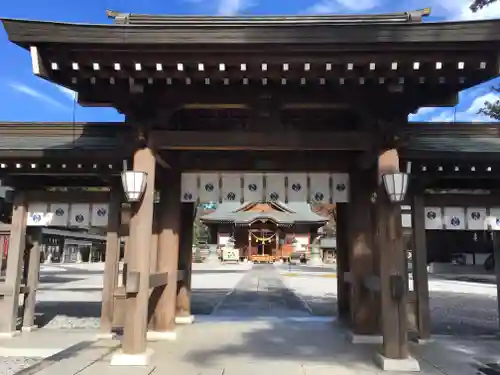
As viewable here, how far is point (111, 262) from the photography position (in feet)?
24.8

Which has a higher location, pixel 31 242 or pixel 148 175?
pixel 148 175

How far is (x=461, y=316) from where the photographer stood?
1096 cm

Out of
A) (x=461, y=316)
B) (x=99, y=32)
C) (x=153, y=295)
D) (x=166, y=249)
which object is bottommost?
(x=461, y=316)

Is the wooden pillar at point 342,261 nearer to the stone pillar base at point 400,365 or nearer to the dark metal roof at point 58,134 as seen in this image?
the stone pillar base at point 400,365

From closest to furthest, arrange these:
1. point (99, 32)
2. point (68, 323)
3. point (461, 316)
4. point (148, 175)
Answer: point (99, 32) < point (148, 175) < point (68, 323) < point (461, 316)

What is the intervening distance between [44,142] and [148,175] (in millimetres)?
3652

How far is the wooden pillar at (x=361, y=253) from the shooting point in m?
7.11

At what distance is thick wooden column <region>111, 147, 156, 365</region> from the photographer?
214 inches

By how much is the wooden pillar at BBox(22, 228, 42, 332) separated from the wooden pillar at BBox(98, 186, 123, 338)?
1.76 metres

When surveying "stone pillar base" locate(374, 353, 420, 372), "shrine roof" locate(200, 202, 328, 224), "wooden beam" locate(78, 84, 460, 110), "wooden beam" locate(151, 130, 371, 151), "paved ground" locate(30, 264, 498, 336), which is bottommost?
"paved ground" locate(30, 264, 498, 336)

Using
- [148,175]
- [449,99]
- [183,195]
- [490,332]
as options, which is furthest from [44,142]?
[490,332]

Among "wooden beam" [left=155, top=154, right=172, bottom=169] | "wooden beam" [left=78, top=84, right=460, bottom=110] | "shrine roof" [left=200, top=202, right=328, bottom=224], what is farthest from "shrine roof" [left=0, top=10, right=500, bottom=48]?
"shrine roof" [left=200, top=202, right=328, bottom=224]

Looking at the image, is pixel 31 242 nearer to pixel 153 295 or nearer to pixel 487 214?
pixel 153 295

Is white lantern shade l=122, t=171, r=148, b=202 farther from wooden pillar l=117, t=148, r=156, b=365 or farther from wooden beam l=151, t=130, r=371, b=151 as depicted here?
wooden beam l=151, t=130, r=371, b=151
